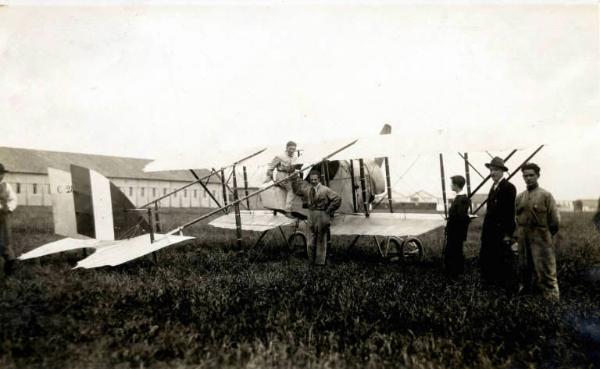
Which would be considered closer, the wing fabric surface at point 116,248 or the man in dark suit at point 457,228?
the man in dark suit at point 457,228

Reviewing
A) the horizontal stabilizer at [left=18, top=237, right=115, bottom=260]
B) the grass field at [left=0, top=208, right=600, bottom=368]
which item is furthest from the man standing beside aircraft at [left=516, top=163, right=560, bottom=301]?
the horizontal stabilizer at [left=18, top=237, right=115, bottom=260]

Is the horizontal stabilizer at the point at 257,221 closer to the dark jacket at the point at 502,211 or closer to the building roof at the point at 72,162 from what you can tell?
the dark jacket at the point at 502,211

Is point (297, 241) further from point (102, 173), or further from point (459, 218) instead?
point (102, 173)

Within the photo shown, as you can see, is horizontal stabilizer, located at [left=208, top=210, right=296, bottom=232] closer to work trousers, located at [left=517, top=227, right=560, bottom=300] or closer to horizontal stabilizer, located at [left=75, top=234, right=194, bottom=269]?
horizontal stabilizer, located at [left=75, top=234, right=194, bottom=269]

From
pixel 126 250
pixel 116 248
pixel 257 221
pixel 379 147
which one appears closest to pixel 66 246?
pixel 116 248

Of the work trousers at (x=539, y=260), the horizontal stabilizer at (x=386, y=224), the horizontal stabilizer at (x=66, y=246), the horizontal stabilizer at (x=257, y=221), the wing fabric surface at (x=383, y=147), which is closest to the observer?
the work trousers at (x=539, y=260)

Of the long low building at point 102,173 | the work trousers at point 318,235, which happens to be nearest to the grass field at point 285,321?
the work trousers at point 318,235
